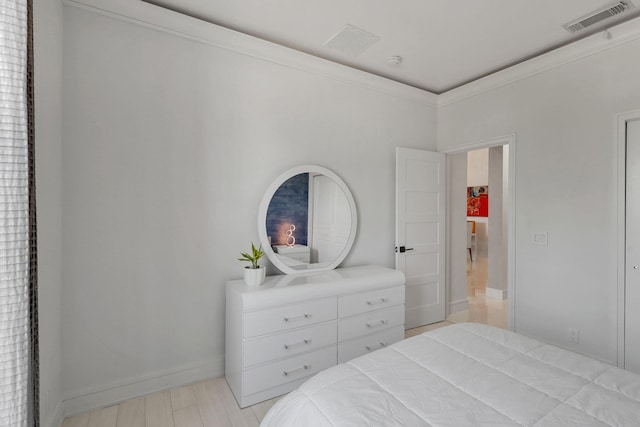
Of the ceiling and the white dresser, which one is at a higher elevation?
the ceiling

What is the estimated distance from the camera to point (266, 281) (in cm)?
246

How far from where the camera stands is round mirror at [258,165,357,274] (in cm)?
265

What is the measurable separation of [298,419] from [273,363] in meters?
1.12

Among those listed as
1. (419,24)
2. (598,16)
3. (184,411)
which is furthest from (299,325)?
(598,16)

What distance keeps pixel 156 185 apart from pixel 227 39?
48.7 inches

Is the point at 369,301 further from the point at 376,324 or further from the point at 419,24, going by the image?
the point at 419,24

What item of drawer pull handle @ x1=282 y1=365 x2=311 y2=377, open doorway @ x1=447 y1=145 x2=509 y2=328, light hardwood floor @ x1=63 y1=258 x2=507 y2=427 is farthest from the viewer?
open doorway @ x1=447 y1=145 x2=509 y2=328

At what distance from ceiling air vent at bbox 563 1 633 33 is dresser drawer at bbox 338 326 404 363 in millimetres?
2738

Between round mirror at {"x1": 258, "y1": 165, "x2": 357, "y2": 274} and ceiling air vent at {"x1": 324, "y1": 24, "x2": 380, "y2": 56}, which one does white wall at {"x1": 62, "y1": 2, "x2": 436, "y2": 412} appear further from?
ceiling air vent at {"x1": 324, "y1": 24, "x2": 380, "y2": 56}

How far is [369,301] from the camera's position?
262 cm

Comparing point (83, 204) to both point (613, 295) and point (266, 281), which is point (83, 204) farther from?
point (613, 295)

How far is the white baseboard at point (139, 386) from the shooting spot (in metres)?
2.00

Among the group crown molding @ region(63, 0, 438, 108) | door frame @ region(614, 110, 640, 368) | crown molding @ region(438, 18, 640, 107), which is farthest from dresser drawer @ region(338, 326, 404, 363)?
crown molding @ region(438, 18, 640, 107)

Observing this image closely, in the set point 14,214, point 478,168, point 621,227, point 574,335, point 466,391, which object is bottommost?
point 574,335
